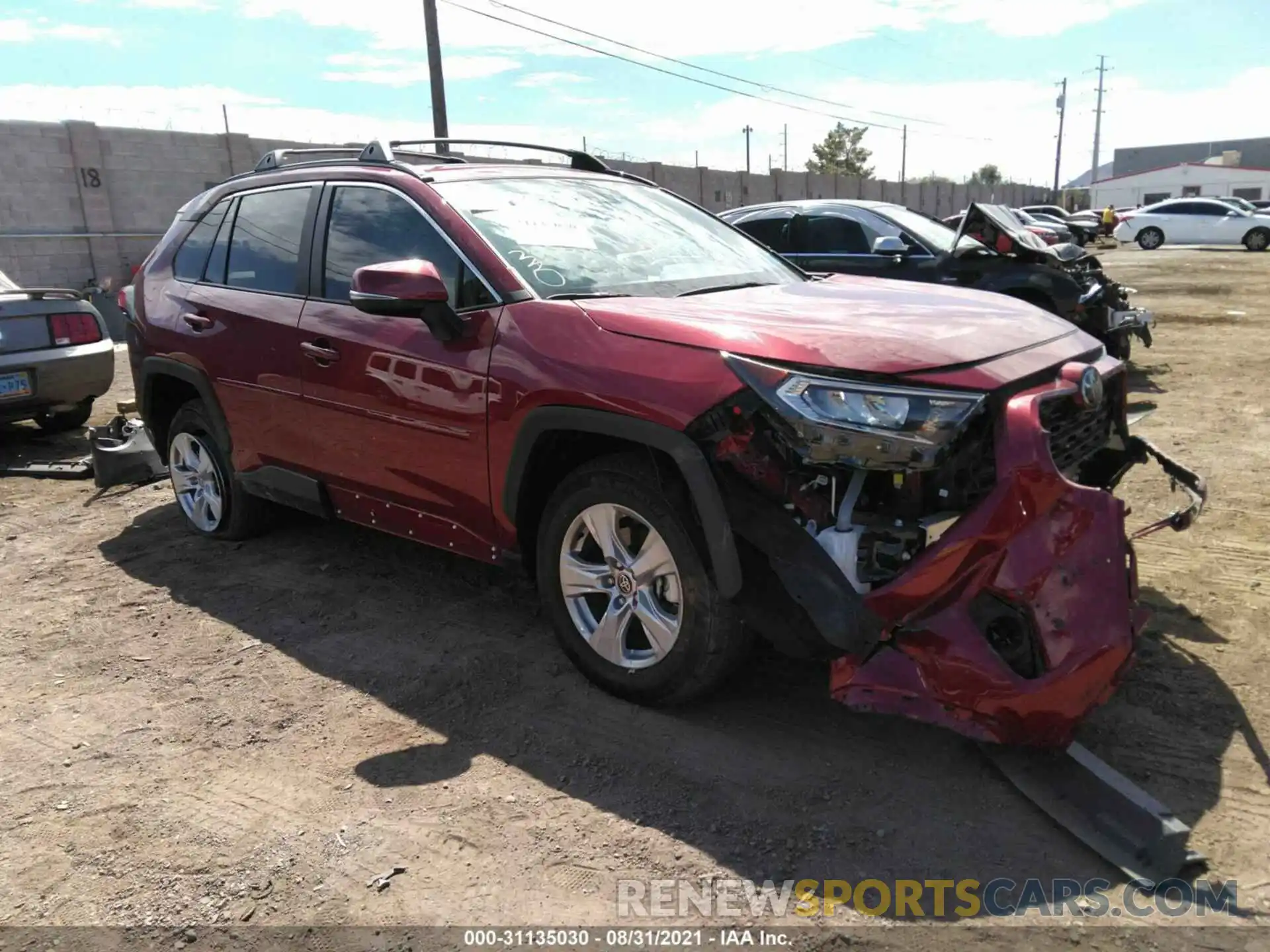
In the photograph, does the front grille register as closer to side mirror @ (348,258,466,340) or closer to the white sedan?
side mirror @ (348,258,466,340)

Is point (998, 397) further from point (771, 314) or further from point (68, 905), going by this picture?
point (68, 905)

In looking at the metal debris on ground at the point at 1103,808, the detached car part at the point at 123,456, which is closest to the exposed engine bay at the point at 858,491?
the metal debris on ground at the point at 1103,808

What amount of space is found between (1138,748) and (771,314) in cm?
176

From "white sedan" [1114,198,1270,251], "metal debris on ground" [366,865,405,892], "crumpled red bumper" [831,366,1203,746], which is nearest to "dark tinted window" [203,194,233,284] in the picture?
"metal debris on ground" [366,865,405,892]

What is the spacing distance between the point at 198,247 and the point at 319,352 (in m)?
1.49

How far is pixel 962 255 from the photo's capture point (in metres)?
8.50

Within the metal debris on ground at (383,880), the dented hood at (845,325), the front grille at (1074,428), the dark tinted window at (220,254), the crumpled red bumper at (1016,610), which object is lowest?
the metal debris on ground at (383,880)

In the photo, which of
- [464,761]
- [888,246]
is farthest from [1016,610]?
[888,246]

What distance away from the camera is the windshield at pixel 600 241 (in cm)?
358

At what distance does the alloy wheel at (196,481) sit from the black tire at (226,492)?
2 cm

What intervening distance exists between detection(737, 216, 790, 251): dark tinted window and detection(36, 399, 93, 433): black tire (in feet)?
19.8

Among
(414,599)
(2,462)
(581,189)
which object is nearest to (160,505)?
(2,462)

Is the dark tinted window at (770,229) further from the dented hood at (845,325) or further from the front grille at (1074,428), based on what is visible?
the front grille at (1074,428)

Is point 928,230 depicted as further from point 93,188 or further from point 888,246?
point 93,188
